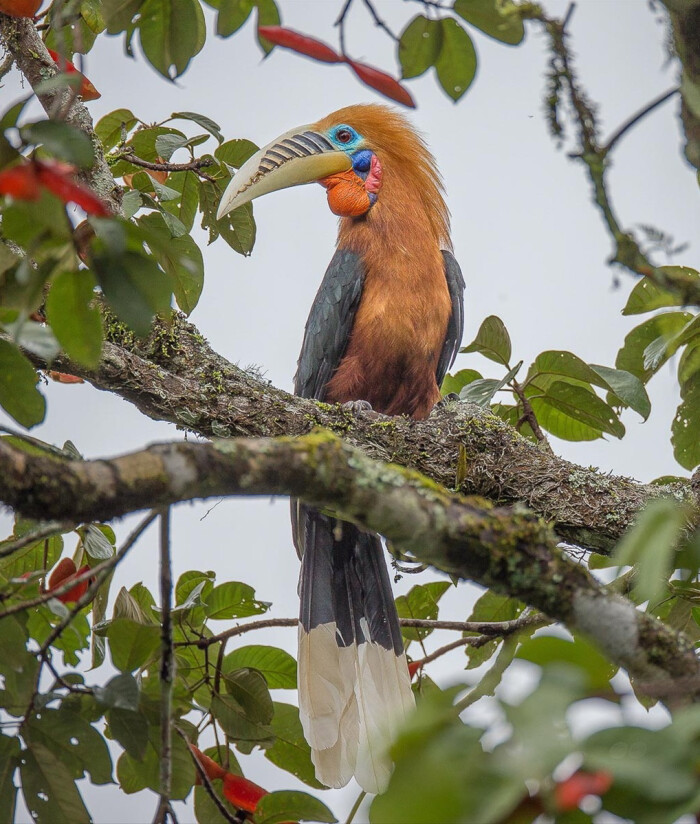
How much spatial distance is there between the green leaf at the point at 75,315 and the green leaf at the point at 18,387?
0.37 m

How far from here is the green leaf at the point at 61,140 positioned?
1.19m

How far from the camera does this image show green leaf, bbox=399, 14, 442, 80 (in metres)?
1.91

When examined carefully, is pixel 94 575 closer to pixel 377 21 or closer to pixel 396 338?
pixel 377 21

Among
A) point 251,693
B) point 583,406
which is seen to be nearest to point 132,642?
point 251,693

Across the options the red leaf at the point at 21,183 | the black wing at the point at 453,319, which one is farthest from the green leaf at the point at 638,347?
the red leaf at the point at 21,183

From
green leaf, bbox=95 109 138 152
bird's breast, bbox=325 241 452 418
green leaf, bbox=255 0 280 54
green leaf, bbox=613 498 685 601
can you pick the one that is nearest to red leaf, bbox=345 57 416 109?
green leaf, bbox=255 0 280 54

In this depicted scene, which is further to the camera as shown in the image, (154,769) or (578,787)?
(154,769)

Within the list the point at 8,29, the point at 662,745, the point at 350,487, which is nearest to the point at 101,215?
the point at 350,487

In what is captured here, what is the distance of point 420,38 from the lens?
1920mm

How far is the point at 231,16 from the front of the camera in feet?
6.61

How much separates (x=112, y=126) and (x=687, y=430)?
238 cm

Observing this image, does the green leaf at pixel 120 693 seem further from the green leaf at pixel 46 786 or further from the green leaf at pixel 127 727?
the green leaf at pixel 46 786

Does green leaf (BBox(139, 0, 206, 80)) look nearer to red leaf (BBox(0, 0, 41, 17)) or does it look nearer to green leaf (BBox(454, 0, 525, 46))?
red leaf (BBox(0, 0, 41, 17))

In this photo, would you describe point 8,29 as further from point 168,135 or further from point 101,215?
point 101,215
